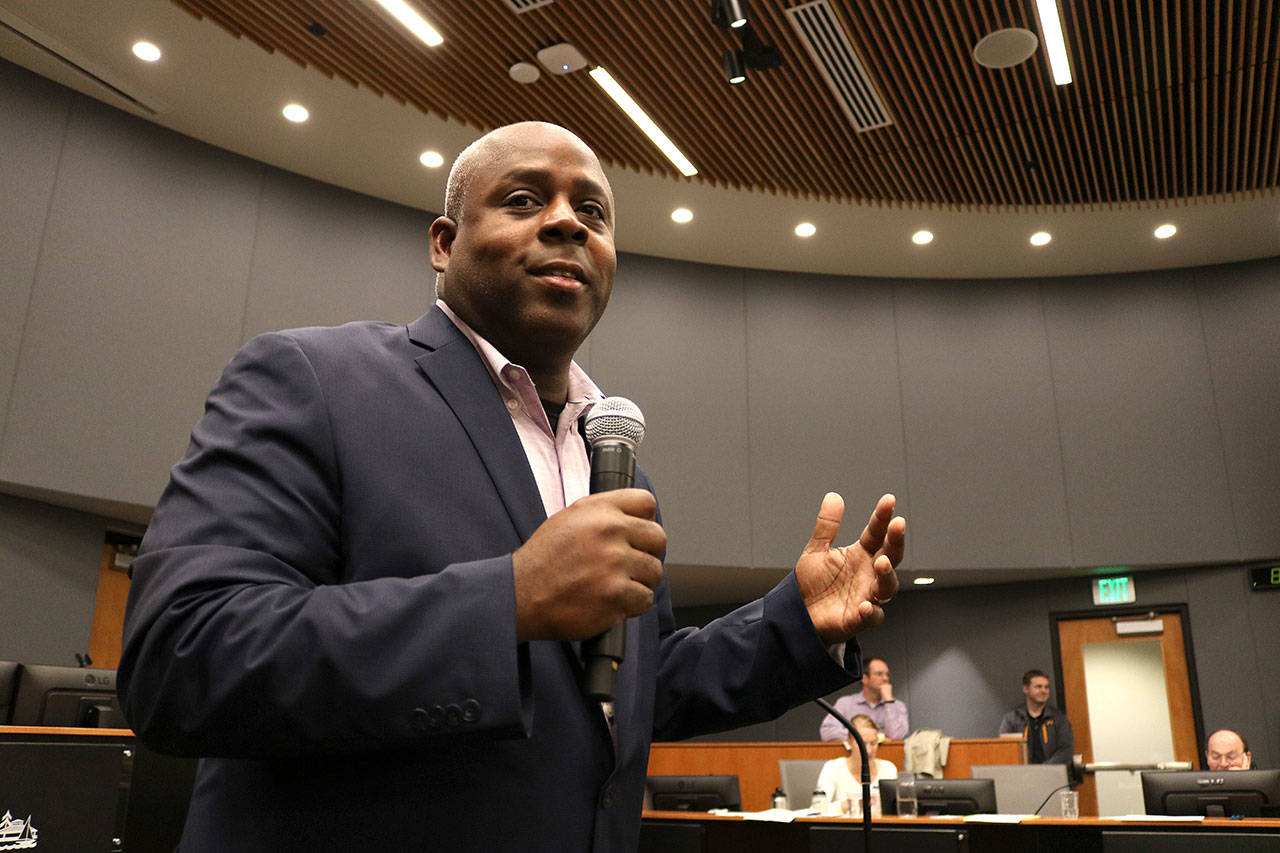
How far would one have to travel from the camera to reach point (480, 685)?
2.43ft

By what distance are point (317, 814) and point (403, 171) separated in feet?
23.4

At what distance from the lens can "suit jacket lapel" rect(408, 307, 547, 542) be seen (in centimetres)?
97

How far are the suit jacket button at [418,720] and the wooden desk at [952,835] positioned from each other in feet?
14.0

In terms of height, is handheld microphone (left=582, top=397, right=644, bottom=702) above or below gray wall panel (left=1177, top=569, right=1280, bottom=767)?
below

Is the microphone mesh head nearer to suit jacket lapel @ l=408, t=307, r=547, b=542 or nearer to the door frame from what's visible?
suit jacket lapel @ l=408, t=307, r=547, b=542

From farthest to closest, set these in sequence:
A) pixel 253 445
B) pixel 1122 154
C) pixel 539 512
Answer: pixel 1122 154 < pixel 539 512 < pixel 253 445

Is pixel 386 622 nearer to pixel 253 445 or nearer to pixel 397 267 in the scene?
pixel 253 445

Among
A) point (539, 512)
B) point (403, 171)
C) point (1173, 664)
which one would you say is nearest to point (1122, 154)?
point (1173, 664)

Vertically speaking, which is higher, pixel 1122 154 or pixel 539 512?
pixel 1122 154

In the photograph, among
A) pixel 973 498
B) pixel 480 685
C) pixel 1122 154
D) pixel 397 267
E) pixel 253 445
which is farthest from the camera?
pixel 973 498

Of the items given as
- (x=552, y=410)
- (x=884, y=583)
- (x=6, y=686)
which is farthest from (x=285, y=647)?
(x=6, y=686)

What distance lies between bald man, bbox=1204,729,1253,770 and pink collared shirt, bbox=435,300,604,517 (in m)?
5.67

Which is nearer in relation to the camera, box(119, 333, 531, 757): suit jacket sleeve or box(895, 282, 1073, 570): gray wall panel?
box(119, 333, 531, 757): suit jacket sleeve

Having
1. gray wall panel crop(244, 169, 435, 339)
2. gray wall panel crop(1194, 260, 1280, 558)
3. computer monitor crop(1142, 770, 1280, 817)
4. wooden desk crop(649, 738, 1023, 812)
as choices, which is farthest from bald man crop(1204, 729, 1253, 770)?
gray wall panel crop(244, 169, 435, 339)
